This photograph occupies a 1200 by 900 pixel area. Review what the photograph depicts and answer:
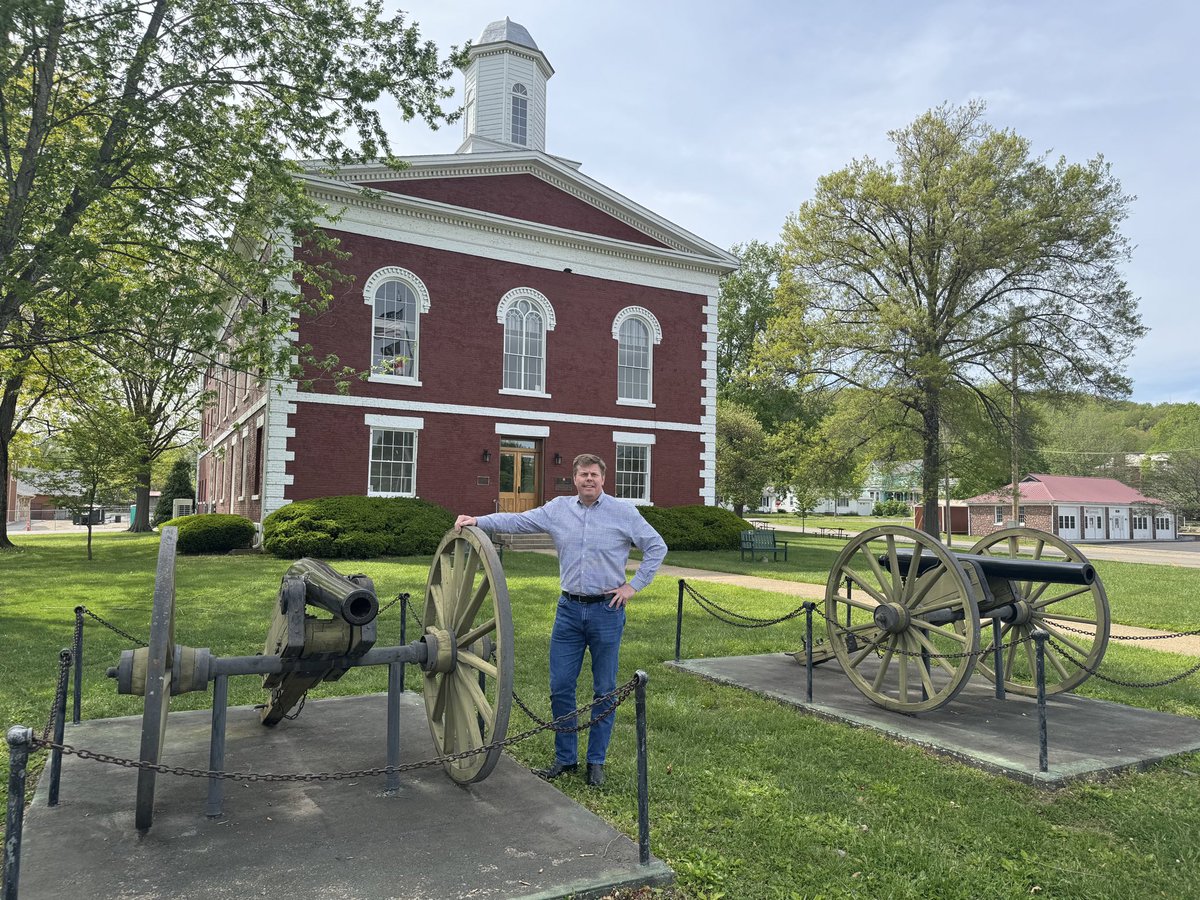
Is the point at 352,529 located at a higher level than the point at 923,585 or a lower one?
lower

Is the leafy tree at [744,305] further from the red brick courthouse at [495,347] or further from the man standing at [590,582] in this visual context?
the man standing at [590,582]

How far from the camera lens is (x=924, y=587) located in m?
6.68

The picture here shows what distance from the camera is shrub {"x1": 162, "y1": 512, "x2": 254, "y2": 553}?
66.6ft

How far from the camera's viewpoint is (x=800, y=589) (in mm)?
15273

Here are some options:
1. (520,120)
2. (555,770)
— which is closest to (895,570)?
(555,770)

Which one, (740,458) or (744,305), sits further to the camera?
(744,305)

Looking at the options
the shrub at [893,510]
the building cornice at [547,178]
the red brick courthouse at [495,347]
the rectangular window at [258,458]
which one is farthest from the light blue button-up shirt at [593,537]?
the shrub at [893,510]

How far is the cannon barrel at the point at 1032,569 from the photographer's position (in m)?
6.36

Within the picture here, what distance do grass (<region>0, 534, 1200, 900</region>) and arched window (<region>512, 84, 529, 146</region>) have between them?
23893 millimetres

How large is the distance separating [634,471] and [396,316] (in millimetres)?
8541

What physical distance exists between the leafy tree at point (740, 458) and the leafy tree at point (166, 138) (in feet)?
97.6

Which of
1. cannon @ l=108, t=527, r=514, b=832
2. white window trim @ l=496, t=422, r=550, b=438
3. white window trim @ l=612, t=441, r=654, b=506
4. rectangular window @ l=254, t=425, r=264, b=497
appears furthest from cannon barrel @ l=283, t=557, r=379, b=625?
white window trim @ l=612, t=441, r=654, b=506

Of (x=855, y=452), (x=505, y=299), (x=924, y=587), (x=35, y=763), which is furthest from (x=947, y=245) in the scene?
(x=35, y=763)

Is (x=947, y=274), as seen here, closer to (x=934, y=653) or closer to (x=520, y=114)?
(x=520, y=114)
